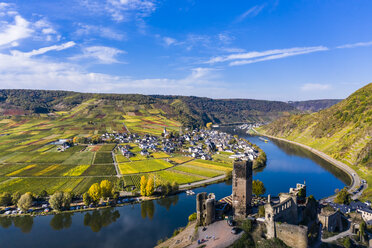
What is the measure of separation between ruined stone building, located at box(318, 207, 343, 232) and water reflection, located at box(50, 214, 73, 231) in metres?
45.0

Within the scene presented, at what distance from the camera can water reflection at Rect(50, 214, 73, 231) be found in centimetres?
4303

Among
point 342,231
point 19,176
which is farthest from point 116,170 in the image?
point 342,231

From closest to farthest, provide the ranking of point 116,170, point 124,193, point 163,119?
point 124,193, point 116,170, point 163,119

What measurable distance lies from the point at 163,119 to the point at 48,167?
12609cm

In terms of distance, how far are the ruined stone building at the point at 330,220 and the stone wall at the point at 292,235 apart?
10.3 m

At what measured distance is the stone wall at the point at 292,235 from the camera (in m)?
26.4

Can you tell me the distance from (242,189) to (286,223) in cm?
864

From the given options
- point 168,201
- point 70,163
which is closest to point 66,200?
point 168,201

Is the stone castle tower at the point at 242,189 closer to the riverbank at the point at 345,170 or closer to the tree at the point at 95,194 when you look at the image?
the riverbank at the point at 345,170

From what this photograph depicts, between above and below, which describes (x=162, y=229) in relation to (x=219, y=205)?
below

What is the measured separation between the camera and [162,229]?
41.3 m

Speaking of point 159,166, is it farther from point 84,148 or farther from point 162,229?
point 84,148

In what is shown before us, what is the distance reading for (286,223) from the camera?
92.9 feet

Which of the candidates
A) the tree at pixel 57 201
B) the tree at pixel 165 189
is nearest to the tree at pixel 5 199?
the tree at pixel 57 201
